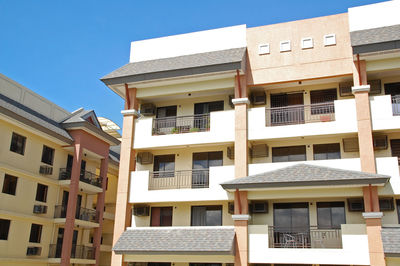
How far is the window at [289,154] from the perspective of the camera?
21.4 meters

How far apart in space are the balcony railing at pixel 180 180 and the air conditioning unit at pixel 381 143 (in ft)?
26.1

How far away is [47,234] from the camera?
93.9 feet

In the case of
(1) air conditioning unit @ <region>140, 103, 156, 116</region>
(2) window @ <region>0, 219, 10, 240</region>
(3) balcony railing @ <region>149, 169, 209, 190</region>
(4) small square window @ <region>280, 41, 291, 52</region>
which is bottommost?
(2) window @ <region>0, 219, 10, 240</region>

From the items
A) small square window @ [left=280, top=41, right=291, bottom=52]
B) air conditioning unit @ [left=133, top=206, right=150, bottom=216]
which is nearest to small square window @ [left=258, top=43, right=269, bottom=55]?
small square window @ [left=280, top=41, right=291, bottom=52]

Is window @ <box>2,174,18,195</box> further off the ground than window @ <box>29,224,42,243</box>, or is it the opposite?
window @ <box>2,174,18,195</box>

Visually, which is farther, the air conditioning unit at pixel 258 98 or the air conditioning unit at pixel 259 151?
the air conditioning unit at pixel 258 98

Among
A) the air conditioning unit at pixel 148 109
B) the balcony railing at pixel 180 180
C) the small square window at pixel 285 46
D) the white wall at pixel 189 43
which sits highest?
the white wall at pixel 189 43

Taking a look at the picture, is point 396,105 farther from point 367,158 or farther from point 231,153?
point 231,153

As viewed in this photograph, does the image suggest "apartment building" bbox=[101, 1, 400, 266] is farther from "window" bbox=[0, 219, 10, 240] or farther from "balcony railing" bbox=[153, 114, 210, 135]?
"window" bbox=[0, 219, 10, 240]

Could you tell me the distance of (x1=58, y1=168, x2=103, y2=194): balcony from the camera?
99.3 ft

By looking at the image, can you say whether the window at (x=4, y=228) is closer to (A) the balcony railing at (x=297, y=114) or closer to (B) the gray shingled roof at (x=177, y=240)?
(B) the gray shingled roof at (x=177, y=240)

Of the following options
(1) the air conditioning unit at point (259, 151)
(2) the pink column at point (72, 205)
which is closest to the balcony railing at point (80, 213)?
(2) the pink column at point (72, 205)

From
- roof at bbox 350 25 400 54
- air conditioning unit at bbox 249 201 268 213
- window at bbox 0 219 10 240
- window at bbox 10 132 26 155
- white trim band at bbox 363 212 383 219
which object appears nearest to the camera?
white trim band at bbox 363 212 383 219

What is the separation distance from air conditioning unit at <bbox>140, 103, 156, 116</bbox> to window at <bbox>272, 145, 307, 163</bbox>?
22.6ft
